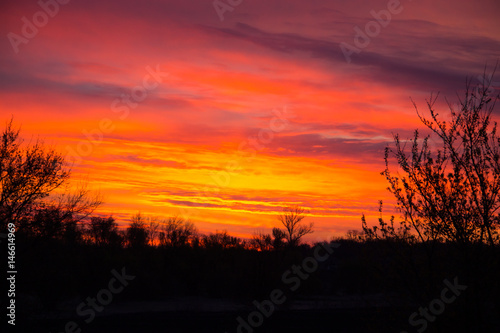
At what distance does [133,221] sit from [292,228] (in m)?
26.0

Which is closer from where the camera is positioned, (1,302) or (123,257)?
(1,302)

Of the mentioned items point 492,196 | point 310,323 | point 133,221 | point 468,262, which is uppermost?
point 133,221

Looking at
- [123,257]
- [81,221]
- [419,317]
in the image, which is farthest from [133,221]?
[419,317]

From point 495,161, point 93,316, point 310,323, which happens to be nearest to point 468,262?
point 495,161

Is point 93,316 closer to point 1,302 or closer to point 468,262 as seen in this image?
point 1,302

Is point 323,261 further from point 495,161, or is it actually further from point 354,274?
point 495,161

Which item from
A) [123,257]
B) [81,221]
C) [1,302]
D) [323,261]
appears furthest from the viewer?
[323,261]

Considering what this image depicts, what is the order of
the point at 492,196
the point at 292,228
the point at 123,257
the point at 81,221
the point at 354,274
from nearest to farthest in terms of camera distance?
the point at 492,196 → the point at 81,221 → the point at 123,257 → the point at 354,274 → the point at 292,228

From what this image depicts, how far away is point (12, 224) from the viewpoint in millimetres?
19688

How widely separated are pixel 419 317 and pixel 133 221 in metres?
68.1

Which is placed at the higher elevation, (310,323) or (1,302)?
(1,302)

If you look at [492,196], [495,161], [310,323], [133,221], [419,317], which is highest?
[133,221]

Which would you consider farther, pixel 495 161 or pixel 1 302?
pixel 1 302

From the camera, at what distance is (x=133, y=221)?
73.9 meters
